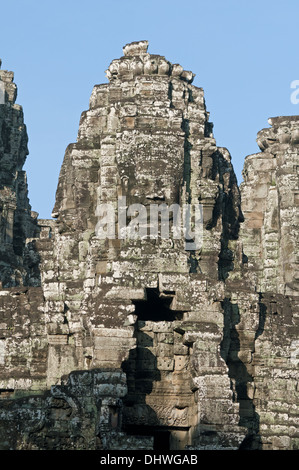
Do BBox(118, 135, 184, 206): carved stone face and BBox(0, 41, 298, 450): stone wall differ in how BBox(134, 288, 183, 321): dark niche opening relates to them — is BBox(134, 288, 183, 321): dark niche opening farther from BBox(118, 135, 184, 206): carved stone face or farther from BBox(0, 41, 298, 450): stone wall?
BBox(118, 135, 184, 206): carved stone face

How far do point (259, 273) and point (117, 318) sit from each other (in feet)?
40.9

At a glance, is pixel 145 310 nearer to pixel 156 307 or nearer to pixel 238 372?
pixel 156 307

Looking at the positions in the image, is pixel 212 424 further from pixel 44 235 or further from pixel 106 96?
pixel 44 235

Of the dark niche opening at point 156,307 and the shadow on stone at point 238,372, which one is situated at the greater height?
the dark niche opening at point 156,307

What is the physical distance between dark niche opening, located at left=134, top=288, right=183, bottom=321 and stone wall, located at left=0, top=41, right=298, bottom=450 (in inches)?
1.6

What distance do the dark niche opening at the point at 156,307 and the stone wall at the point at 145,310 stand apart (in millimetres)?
41

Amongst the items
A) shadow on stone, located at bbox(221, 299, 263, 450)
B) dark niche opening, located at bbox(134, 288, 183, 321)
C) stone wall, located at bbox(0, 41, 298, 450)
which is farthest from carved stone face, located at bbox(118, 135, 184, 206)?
shadow on stone, located at bbox(221, 299, 263, 450)

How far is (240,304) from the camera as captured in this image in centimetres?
4525

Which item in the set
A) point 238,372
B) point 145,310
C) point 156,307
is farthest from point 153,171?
point 238,372

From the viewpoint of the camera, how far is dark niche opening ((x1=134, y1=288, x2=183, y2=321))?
43.0 metres

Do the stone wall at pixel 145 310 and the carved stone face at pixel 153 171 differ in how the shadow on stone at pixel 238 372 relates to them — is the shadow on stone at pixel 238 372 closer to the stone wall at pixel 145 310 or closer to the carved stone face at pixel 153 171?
the stone wall at pixel 145 310

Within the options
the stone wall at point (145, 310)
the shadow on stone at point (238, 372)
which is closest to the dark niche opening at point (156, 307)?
the stone wall at point (145, 310)

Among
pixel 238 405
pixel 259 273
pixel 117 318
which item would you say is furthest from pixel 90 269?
pixel 259 273

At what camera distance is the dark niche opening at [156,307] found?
141 ft
